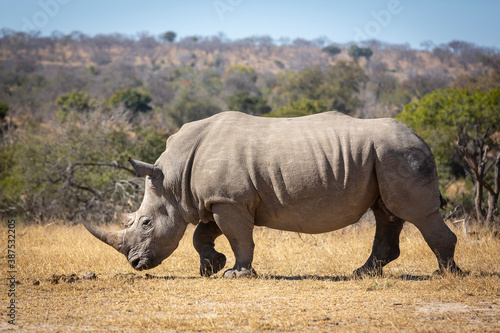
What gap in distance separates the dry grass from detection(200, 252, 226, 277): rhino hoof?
164 mm

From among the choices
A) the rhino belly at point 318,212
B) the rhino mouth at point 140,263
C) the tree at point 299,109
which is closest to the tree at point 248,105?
the tree at point 299,109

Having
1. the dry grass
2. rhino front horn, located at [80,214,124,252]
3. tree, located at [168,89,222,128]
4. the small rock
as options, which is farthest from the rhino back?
tree, located at [168,89,222,128]

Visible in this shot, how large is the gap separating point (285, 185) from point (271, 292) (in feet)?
4.49

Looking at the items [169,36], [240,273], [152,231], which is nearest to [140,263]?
[152,231]

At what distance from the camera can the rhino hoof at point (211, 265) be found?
7734 millimetres

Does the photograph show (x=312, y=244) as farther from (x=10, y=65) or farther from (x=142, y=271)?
(x=10, y=65)

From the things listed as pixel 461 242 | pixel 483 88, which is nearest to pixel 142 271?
pixel 461 242

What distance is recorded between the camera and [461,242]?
9.16 meters

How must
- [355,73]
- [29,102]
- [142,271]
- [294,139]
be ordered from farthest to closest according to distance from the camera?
[355,73]
[29,102]
[142,271]
[294,139]

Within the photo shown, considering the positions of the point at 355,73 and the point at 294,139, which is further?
the point at 355,73

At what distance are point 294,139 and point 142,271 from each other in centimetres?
289

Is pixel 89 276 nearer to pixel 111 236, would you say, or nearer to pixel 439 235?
pixel 111 236

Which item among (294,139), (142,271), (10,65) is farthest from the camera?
(10,65)

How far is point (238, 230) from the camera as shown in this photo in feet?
24.0
